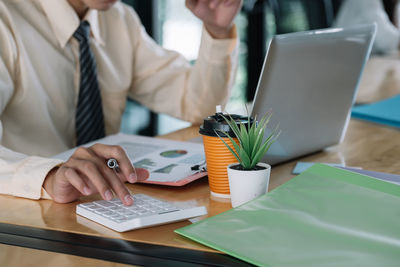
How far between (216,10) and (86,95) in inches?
16.3

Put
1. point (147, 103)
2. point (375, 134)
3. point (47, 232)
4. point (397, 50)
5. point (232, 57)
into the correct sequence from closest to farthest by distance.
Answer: point (47, 232), point (375, 134), point (232, 57), point (147, 103), point (397, 50)

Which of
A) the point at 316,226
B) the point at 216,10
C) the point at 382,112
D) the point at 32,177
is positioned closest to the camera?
the point at 316,226

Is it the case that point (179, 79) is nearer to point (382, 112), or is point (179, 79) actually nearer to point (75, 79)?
point (75, 79)

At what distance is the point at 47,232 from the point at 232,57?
870 mm

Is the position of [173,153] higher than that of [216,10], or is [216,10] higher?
[216,10]

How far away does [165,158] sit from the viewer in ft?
3.64

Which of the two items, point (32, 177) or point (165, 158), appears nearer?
point (32, 177)

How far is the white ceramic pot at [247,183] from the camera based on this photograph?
0.83 metres

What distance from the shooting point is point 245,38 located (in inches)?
173

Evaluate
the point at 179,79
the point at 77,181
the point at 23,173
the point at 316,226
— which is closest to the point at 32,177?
the point at 23,173

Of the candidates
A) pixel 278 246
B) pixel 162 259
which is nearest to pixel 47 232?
pixel 162 259

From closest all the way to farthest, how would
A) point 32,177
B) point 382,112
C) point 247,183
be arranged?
point 247,183 → point 32,177 → point 382,112

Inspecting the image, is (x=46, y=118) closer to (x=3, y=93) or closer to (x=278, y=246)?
(x=3, y=93)

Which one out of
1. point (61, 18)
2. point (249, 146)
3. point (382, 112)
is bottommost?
point (382, 112)
